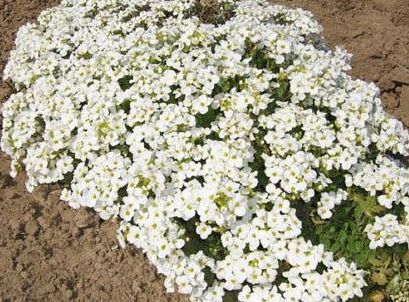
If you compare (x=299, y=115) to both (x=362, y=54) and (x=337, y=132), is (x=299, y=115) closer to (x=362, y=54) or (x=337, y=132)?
(x=337, y=132)

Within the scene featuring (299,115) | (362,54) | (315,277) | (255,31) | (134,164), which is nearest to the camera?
(315,277)

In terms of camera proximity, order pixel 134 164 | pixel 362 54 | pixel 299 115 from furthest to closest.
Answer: pixel 362 54 < pixel 299 115 < pixel 134 164

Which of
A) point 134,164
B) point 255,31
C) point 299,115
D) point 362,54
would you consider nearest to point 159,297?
point 134,164

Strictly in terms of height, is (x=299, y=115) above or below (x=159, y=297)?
above

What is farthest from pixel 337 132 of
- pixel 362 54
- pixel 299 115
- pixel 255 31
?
pixel 362 54

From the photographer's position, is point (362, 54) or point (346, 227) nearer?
point (346, 227)

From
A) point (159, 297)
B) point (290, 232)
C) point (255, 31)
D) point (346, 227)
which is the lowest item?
point (159, 297)

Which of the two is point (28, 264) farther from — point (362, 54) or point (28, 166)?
point (362, 54)
